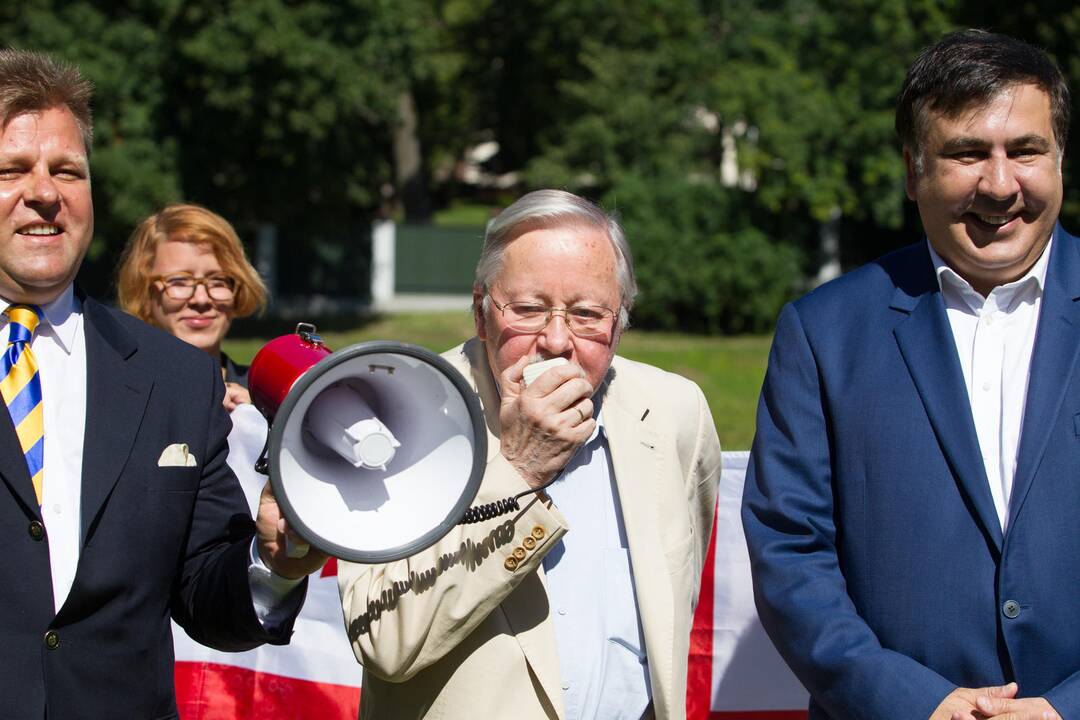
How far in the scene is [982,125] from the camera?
8.63 feet

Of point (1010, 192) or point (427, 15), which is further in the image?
point (427, 15)

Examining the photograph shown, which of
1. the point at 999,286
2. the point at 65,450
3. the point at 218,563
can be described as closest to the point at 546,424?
the point at 218,563

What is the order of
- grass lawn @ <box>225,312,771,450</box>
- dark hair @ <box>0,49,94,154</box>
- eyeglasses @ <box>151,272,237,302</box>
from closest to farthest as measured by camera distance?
1. dark hair @ <box>0,49,94,154</box>
2. eyeglasses @ <box>151,272,237,302</box>
3. grass lawn @ <box>225,312,771,450</box>

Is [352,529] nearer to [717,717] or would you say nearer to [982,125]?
[982,125]

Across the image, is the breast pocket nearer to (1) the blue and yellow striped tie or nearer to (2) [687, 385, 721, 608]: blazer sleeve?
(1) the blue and yellow striped tie

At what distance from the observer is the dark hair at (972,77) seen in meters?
2.64

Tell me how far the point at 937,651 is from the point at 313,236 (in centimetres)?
2278

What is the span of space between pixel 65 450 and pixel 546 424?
1.00 m

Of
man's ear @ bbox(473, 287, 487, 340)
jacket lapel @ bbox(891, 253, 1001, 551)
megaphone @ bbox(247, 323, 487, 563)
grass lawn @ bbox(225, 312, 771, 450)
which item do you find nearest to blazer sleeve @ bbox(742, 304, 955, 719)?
jacket lapel @ bbox(891, 253, 1001, 551)

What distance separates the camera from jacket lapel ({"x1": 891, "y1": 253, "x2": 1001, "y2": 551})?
8.39ft

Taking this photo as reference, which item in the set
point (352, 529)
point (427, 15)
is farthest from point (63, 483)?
point (427, 15)

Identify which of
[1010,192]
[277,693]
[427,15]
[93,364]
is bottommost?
[277,693]

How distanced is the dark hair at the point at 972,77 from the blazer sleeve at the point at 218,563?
5.64 ft

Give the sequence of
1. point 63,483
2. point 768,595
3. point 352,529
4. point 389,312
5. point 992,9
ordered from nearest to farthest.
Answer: point 352,529
point 63,483
point 768,595
point 992,9
point 389,312
